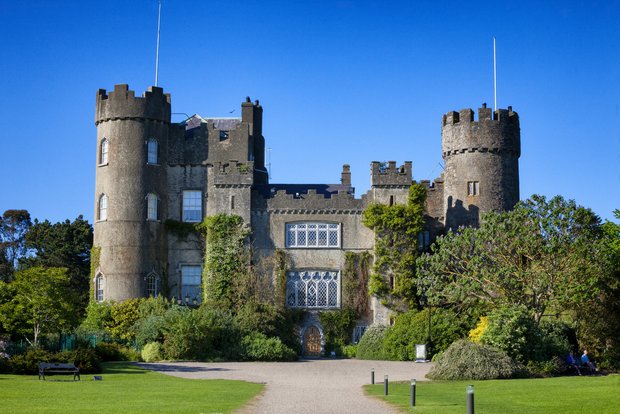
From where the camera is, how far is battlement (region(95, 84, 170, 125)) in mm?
47469

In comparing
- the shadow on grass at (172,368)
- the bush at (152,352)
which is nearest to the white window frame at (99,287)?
the bush at (152,352)

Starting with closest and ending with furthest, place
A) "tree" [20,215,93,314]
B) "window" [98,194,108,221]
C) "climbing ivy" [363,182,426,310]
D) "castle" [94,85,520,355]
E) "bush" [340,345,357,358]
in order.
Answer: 1. "bush" [340,345,357,358]
2. "climbing ivy" [363,182,426,310]
3. "castle" [94,85,520,355]
4. "window" [98,194,108,221]
5. "tree" [20,215,93,314]

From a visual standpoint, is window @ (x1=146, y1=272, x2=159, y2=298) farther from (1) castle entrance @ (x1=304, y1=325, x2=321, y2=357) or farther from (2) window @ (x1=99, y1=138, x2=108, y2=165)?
(1) castle entrance @ (x1=304, y1=325, x2=321, y2=357)

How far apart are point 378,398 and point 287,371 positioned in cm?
1134

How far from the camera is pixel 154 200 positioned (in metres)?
48.0

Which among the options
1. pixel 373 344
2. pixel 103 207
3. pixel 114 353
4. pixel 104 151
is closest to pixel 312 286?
pixel 373 344

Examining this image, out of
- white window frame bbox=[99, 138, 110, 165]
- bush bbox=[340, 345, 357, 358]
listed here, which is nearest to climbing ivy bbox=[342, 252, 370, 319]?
bush bbox=[340, 345, 357, 358]

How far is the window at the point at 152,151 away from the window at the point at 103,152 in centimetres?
219

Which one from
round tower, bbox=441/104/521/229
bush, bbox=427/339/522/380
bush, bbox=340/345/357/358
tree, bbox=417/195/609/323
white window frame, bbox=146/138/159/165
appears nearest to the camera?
bush, bbox=427/339/522/380

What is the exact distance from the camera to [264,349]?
134 ft

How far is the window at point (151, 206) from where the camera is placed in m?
47.6

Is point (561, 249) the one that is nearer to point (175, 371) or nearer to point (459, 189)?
point (459, 189)

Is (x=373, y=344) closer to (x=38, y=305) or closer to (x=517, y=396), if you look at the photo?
(x=38, y=305)

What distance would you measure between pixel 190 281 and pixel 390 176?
11797 mm
